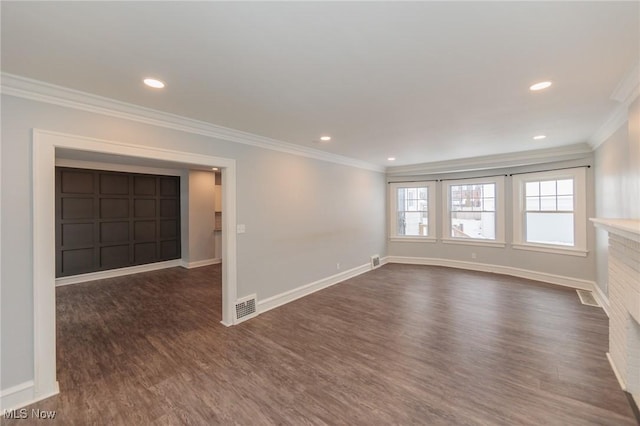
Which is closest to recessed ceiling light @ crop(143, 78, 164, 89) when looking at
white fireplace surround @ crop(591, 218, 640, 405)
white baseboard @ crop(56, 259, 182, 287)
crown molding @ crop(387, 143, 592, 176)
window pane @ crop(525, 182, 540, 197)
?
white fireplace surround @ crop(591, 218, 640, 405)

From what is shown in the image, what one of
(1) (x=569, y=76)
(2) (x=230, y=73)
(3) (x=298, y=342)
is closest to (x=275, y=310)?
(3) (x=298, y=342)

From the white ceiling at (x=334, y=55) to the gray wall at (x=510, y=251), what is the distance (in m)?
2.38

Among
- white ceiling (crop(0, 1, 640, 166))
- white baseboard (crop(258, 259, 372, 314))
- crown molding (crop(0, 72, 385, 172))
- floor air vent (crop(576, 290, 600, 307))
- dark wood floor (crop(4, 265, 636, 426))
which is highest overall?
white ceiling (crop(0, 1, 640, 166))

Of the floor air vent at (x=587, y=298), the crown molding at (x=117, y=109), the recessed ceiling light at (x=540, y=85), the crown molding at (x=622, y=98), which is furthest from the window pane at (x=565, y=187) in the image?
the crown molding at (x=117, y=109)

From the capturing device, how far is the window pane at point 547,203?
17.1 feet

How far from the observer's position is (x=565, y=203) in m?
5.06

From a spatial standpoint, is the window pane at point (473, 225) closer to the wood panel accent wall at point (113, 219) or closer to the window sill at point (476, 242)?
the window sill at point (476, 242)

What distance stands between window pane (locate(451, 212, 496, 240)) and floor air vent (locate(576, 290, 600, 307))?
5.82 ft

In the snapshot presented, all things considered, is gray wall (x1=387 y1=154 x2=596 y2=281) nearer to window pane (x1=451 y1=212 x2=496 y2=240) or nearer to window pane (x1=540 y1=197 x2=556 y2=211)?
window pane (x1=451 y1=212 x2=496 y2=240)

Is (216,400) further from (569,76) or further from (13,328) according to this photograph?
(569,76)

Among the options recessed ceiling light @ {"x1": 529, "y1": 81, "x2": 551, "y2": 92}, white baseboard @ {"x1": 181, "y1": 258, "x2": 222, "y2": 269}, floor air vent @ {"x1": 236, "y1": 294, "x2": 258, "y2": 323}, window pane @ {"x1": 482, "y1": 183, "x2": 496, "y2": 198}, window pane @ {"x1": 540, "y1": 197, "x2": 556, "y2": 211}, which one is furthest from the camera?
white baseboard @ {"x1": 181, "y1": 258, "x2": 222, "y2": 269}

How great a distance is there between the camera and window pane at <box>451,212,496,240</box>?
6127mm

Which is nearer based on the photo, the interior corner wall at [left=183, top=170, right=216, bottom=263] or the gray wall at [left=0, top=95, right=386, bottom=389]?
the gray wall at [left=0, top=95, right=386, bottom=389]

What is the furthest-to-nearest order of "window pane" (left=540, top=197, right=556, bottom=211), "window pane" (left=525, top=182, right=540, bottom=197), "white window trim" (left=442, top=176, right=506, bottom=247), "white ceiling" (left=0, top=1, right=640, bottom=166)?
"white window trim" (left=442, top=176, right=506, bottom=247)
"window pane" (left=525, top=182, right=540, bottom=197)
"window pane" (left=540, top=197, right=556, bottom=211)
"white ceiling" (left=0, top=1, right=640, bottom=166)
